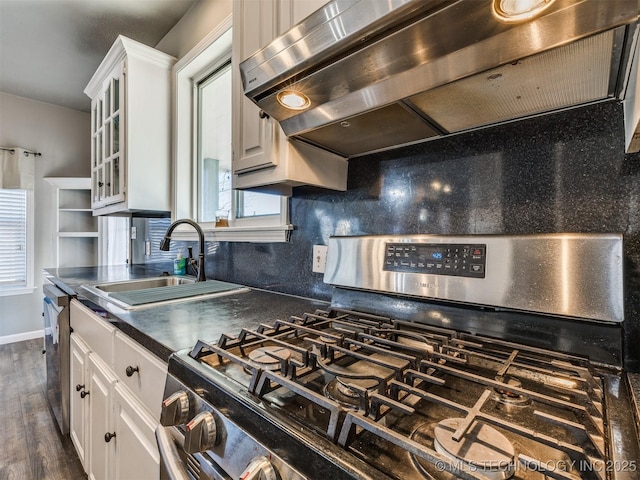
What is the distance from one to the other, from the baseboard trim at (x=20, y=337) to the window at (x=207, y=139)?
120 inches

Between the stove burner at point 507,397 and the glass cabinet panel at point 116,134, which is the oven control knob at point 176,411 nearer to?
the stove burner at point 507,397

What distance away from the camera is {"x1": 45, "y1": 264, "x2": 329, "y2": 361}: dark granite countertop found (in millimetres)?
824

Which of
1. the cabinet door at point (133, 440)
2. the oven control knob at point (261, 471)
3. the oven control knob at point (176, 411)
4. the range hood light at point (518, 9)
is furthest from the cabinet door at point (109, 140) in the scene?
the range hood light at point (518, 9)

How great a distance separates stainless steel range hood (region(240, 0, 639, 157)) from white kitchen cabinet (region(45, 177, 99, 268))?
3997 mm

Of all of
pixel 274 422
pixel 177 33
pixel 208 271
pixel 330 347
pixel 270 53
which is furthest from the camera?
pixel 177 33

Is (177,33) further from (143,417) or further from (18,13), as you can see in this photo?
(143,417)

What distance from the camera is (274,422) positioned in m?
0.45

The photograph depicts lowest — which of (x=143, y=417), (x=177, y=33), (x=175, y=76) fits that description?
(x=143, y=417)

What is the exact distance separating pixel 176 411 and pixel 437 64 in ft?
2.78

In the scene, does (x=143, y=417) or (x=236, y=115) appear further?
(x=236, y=115)

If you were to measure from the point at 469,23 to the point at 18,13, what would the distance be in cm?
316

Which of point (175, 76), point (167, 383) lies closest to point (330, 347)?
point (167, 383)

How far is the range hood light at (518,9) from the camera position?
19.3 inches

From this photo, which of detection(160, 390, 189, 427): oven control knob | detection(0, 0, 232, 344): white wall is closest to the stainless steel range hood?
detection(160, 390, 189, 427): oven control knob
